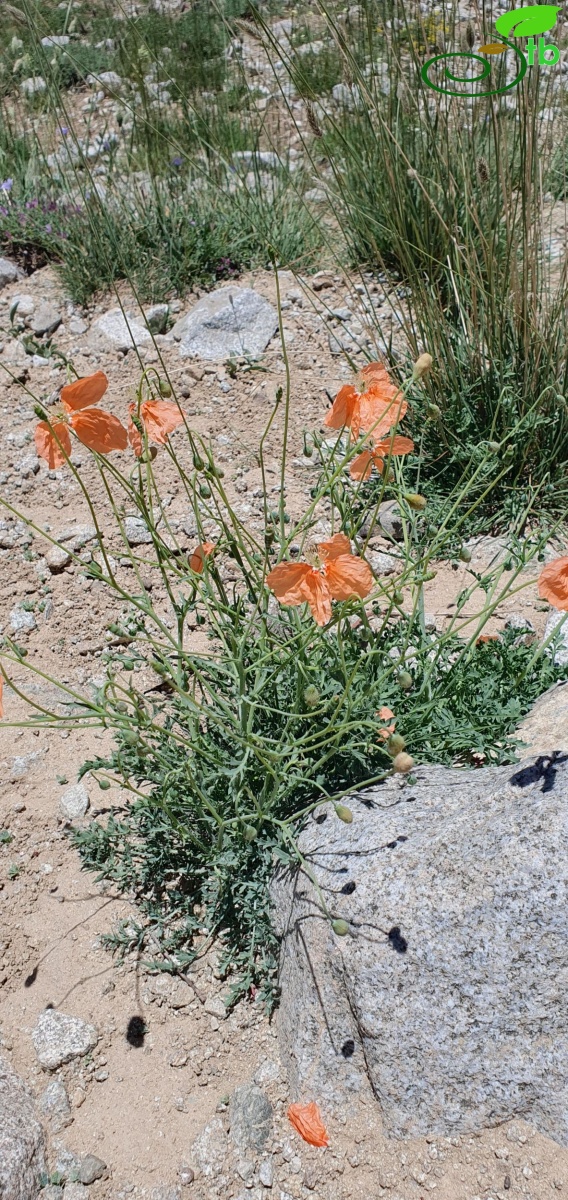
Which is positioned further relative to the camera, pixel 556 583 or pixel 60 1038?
pixel 60 1038

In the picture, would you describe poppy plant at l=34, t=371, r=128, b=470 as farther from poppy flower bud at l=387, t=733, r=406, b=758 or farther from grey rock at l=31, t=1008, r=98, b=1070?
grey rock at l=31, t=1008, r=98, b=1070

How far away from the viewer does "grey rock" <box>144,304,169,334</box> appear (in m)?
3.79

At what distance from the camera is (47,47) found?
6766mm

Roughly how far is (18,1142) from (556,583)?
1.40m

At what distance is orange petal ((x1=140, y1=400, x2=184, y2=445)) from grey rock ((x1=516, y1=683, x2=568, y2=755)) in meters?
0.98

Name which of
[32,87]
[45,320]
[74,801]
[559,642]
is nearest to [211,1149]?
[74,801]

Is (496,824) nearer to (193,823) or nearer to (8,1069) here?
(193,823)

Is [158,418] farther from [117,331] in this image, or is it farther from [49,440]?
[117,331]

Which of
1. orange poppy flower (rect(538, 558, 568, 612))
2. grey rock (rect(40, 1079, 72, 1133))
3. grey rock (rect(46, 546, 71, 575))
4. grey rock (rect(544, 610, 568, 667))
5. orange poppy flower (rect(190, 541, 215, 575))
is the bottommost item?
grey rock (rect(40, 1079, 72, 1133))

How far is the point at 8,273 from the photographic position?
4.19 metres

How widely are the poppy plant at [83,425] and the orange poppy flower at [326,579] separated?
1.36 ft

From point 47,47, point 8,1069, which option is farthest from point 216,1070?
point 47,47

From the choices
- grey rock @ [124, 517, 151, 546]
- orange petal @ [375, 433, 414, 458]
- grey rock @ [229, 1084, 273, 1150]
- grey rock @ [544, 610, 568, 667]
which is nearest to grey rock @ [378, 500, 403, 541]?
grey rock @ [544, 610, 568, 667]

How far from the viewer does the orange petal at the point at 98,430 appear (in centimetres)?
158
